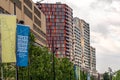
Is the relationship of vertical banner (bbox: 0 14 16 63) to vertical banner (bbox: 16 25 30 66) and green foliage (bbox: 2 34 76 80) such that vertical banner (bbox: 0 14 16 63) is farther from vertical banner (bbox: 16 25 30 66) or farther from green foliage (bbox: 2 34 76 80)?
green foliage (bbox: 2 34 76 80)

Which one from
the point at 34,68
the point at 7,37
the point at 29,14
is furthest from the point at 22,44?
the point at 29,14

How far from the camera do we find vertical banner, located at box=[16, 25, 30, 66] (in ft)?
118

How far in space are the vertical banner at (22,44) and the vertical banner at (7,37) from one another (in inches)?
33.4

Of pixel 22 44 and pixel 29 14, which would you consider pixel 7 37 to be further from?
pixel 29 14

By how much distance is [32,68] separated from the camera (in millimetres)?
75062

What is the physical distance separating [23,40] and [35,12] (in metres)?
111

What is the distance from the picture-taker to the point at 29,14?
13250 centimetres

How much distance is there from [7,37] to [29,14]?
9797 cm

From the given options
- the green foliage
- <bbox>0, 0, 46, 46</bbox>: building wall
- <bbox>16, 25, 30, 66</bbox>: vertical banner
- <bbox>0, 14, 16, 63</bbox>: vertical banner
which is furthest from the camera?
<bbox>0, 0, 46, 46</bbox>: building wall

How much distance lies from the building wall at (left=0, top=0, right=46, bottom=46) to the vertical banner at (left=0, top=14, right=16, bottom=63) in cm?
6197

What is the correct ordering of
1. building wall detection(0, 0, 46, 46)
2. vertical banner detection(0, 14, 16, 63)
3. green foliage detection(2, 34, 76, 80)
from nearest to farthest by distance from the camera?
vertical banner detection(0, 14, 16, 63)
green foliage detection(2, 34, 76, 80)
building wall detection(0, 0, 46, 46)

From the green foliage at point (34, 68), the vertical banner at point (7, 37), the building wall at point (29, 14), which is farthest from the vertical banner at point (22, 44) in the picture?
the building wall at point (29, 14)

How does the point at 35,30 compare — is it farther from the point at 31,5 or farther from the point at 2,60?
the point at 2,60

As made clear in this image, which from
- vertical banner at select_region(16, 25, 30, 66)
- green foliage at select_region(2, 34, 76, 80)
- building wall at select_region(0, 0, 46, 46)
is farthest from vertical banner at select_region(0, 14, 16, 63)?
building wall at select_region(0, 0, 46, 46)
